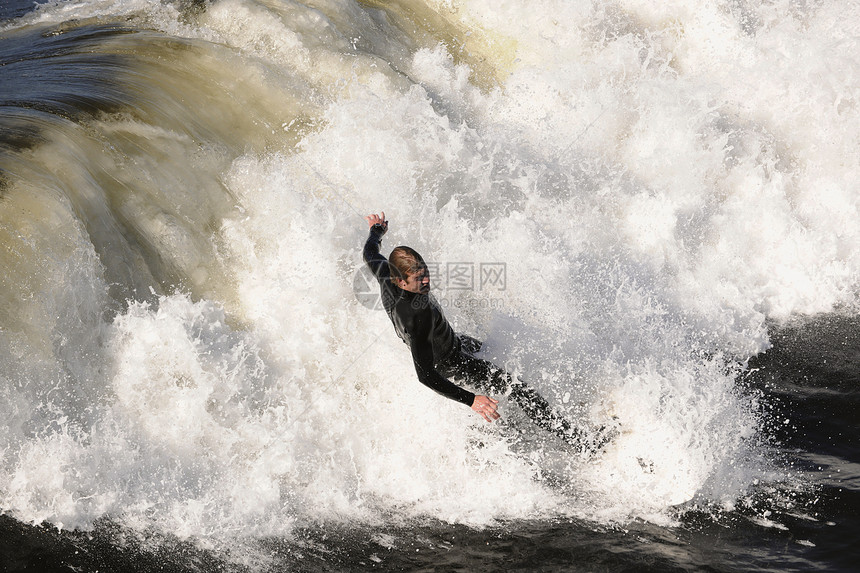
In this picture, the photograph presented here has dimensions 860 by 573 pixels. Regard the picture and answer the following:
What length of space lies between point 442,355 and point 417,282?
0.86 metres

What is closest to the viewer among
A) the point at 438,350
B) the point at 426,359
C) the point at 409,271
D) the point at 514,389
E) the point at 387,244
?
the point at 409,271

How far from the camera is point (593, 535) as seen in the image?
162 inches

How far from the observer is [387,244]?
5.95m

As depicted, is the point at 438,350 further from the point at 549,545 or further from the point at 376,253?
the point at 549,545

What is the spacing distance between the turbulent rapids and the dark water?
143mm

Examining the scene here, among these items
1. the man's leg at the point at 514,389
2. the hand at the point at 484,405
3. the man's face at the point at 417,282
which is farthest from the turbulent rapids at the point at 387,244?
the man's face at the point at 417,282

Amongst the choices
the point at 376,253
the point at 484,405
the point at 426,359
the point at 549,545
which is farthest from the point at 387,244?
the point at 549,545

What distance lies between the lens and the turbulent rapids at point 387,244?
4531 mm

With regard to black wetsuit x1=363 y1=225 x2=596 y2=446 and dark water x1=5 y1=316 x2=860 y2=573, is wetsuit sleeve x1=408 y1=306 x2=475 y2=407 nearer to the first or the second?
black wetsuit x1=363 y1=225 x2=596 y2=446

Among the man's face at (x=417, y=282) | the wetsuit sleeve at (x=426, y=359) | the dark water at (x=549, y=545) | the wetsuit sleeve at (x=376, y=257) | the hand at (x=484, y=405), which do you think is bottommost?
the dark water at (x=549, y=545)

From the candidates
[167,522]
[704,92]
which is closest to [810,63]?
[704,92]

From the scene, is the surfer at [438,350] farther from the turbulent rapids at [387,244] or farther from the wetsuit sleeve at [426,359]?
the turbulent rapids at [387,244]

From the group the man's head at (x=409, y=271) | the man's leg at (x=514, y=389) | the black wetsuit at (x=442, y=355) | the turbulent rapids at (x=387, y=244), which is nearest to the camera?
the man's head at (x=409, y=271)

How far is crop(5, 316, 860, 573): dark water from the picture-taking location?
390 cm
